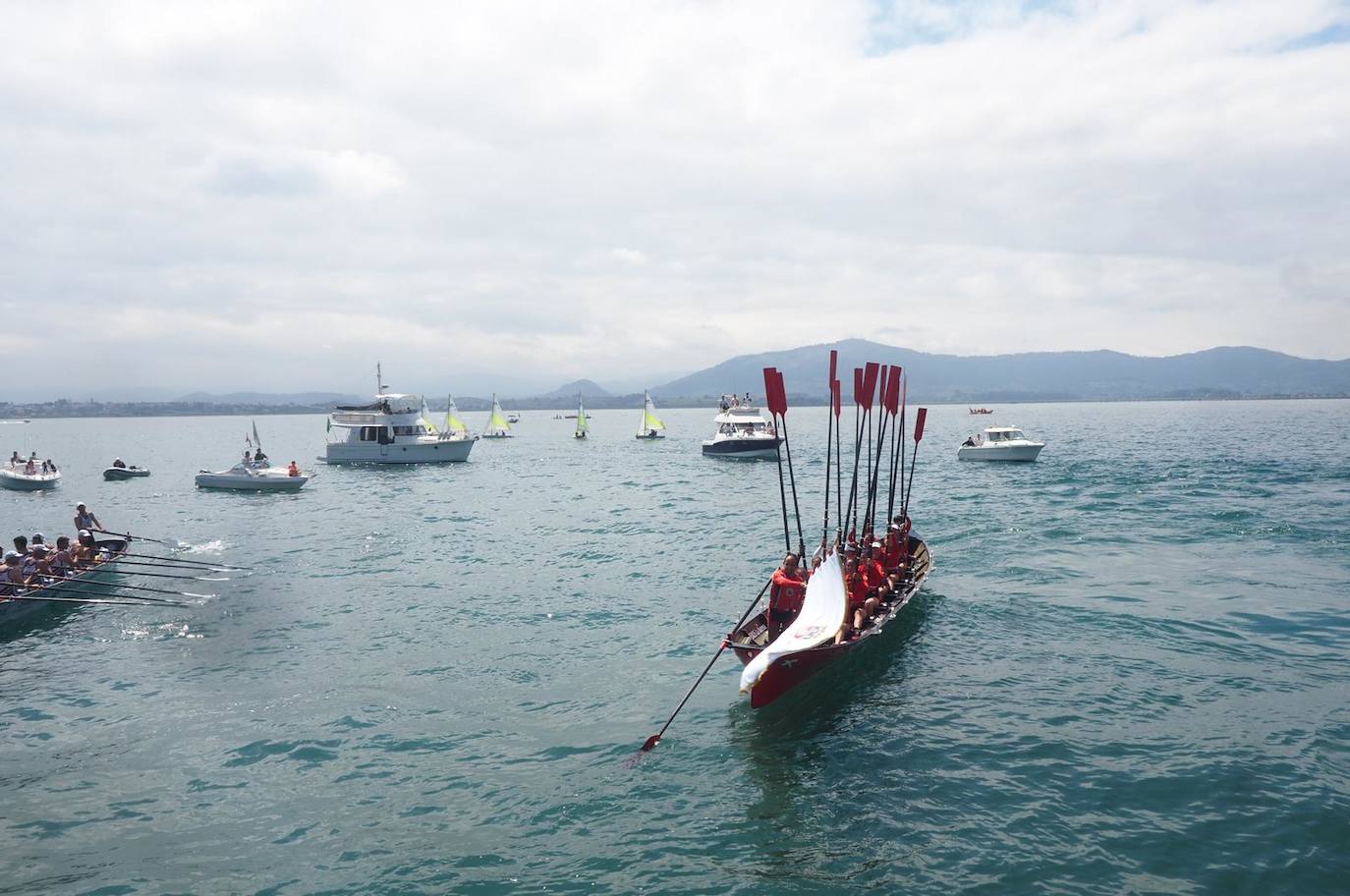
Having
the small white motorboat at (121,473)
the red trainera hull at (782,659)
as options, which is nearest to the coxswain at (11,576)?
the red trainera hull at (782,659)

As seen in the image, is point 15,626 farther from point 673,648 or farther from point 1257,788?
point 1257,788

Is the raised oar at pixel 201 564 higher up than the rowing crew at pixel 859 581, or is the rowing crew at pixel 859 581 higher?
the rowing crew at pixel 859 581

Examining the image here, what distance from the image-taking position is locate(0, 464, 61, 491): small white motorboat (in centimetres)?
5891

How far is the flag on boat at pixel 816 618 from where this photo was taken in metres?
14.4

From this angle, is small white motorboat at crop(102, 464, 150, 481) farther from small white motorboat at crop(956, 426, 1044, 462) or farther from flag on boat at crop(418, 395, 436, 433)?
small white motorboat at crop(956, 426, 1044, 462)

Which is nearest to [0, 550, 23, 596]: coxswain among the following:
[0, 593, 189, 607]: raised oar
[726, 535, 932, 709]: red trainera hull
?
[0, 593, 189, 607]: raised oar

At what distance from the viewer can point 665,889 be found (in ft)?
33.6

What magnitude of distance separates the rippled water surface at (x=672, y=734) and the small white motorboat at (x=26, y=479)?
42502 millimetres

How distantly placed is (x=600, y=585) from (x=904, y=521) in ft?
35.1

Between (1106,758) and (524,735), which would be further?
(524,735)

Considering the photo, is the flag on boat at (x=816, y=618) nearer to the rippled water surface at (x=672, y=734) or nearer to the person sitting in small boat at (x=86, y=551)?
the rippled water surface at (x=672, y=734)

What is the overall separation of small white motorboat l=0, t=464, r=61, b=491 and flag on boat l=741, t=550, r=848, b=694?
67.2 meters

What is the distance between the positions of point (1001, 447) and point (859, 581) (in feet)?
171

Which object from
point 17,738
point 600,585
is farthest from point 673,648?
point 17,738
